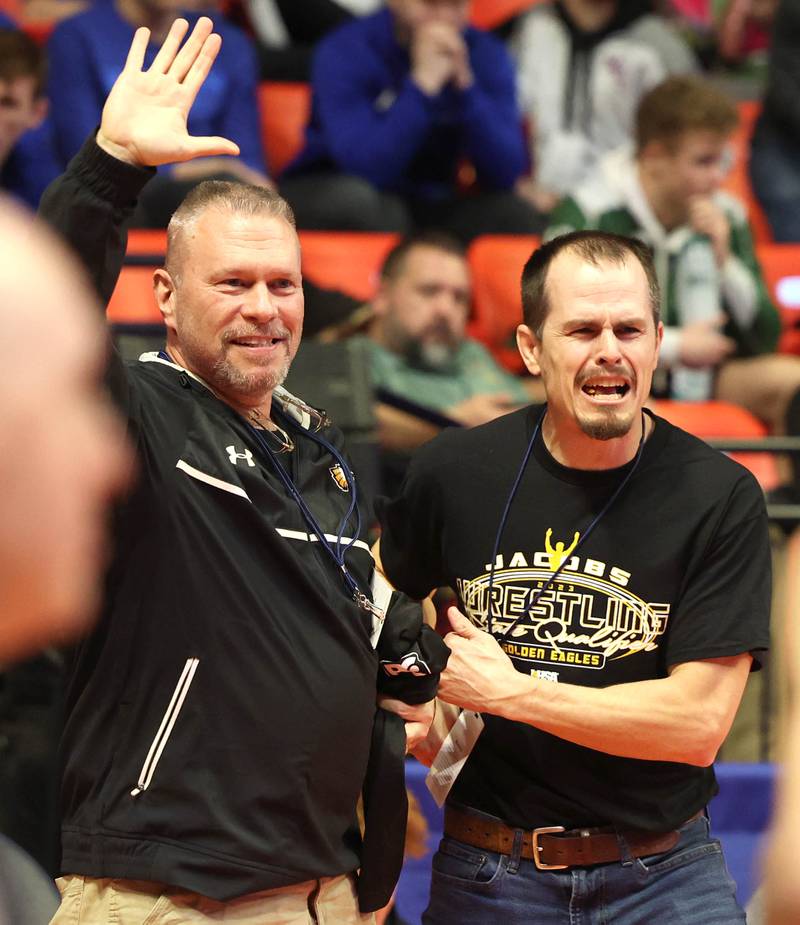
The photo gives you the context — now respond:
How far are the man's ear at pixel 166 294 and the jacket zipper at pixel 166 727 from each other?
2.20 ft

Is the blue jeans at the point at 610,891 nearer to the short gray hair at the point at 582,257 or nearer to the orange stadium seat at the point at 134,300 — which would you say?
the short gray hair at the point at 582,257

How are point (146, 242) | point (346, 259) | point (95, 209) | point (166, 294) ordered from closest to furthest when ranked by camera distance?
point (95, 209) → point (166, 294) → point (146, 242) → point (346, 259)

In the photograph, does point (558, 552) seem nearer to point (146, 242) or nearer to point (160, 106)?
point (160, 106)

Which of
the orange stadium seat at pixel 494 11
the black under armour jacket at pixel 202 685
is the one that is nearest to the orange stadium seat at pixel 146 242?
the orange stadium seat at pixel 494 11

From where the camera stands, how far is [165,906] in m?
2.33

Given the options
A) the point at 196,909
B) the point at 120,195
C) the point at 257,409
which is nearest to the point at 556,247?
the point at 257,409

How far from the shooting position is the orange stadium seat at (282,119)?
22.3 feet

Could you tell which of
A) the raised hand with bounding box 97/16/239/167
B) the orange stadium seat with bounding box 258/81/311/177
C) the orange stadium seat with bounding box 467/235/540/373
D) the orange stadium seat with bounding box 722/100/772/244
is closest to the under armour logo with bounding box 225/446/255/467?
the raised hand with bounding box 97/16/239/167

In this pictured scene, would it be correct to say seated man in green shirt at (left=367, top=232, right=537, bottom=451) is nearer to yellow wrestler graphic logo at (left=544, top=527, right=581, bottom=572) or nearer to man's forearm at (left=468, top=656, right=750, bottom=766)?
yellow wrestler graphic logo at (left=544, top=527, right=581, bottom=572)

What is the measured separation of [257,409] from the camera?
2.68m

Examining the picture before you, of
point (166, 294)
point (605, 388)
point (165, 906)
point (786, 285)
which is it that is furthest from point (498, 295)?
point (165, 906)

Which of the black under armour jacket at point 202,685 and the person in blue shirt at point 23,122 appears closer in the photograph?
the black under armour jacket at point 202,685

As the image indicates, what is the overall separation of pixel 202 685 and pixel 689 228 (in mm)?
3693

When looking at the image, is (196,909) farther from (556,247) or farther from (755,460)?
(755,460)
